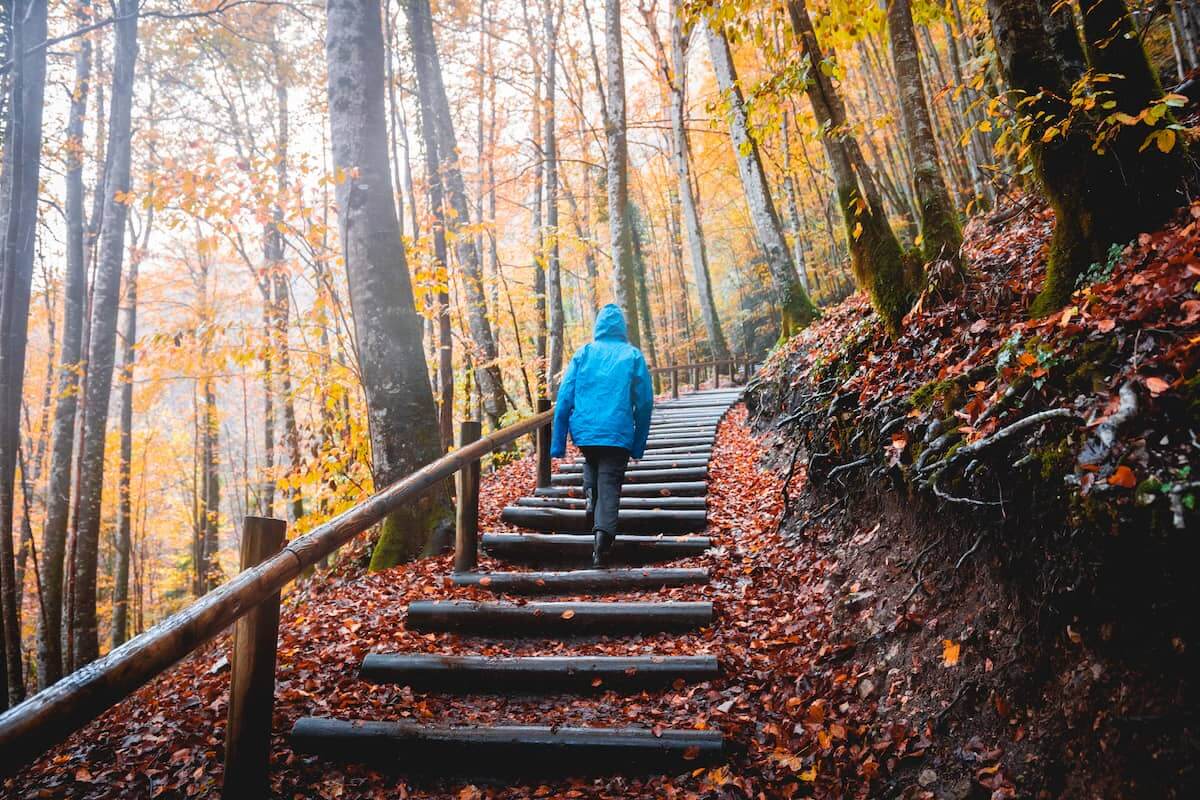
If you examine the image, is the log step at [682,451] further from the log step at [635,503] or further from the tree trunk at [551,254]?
the tree trunk at [551,254]

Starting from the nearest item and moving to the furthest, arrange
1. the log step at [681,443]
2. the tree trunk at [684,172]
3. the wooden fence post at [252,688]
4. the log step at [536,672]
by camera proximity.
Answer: the wooden fence post at [252,688] → the log step at [536,672] → the log step at [681,443] → the tree trunk at [684,172]

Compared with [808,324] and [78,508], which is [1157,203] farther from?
[78,508]

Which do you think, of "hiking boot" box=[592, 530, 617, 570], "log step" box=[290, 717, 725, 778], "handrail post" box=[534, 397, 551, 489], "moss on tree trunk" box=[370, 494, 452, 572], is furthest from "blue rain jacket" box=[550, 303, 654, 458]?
"log step" box=[290, 717, 725, 778]

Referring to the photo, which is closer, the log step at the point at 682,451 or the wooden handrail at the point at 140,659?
the wooden handrail at the point at 140,659

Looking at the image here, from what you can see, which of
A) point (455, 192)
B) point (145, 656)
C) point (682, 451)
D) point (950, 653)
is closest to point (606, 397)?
point (950, 653)

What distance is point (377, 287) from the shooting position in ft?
19.8

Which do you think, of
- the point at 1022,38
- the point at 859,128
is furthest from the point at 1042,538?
the point at 859,128

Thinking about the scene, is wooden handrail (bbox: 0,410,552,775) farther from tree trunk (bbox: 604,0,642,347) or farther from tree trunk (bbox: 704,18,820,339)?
tree trunk (bbox: 704,18,820,339)

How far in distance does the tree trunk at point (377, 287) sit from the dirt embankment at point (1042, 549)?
3985 mm

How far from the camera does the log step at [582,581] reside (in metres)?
A: 4.89

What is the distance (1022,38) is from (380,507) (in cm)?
Result: 488

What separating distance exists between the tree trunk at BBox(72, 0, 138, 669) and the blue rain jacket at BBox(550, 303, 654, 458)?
25.9ft

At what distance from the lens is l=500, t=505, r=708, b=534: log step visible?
19.6 ft

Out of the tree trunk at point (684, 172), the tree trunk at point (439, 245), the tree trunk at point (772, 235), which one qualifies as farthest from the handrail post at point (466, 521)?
the tree trunk at point (684, 172)
